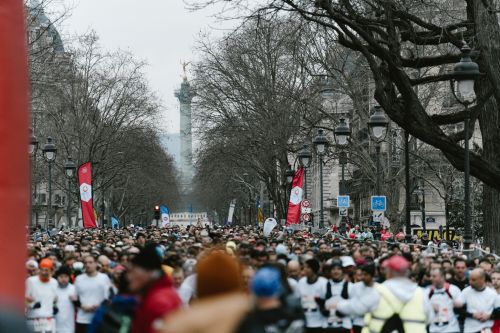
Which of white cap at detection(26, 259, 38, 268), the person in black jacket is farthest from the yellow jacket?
white cap at detection(26, 259, 38, 268)

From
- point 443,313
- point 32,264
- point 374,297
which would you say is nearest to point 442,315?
point 443,313

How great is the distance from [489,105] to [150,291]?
70.5ft

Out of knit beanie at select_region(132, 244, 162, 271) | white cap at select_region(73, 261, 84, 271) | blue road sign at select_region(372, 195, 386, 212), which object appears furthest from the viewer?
blue road sign at select_region(372, 195, 386, 212)

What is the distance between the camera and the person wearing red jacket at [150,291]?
23.8 feet

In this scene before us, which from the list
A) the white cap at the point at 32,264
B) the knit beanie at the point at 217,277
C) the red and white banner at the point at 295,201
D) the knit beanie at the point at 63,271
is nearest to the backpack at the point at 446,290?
the knit beanie at the point at 63,271

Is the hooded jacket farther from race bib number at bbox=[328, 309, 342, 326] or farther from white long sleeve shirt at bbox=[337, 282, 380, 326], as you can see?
race bib number at bbox=[328, 309, 342, 326]

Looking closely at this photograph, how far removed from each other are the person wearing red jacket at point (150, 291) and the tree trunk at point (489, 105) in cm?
1788

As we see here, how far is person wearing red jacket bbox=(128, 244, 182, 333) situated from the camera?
7.26 meters

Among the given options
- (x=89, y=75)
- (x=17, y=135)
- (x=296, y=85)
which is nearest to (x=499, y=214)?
(x=17, y=135)

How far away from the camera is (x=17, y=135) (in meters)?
6.16

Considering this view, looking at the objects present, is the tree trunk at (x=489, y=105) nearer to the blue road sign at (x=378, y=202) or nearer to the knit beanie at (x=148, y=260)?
the blue road sign at (x=378, y=202)

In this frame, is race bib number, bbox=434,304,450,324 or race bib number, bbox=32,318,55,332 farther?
race bib number, bbox=32,318,55,332

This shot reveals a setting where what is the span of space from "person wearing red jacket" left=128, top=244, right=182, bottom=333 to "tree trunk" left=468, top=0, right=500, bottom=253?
17.9 metres

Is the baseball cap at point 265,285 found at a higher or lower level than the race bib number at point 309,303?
higher
